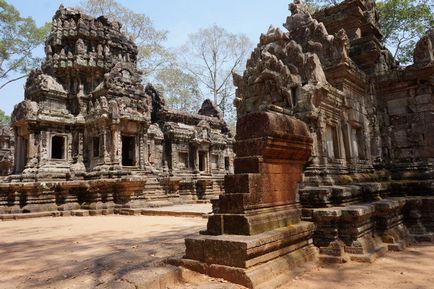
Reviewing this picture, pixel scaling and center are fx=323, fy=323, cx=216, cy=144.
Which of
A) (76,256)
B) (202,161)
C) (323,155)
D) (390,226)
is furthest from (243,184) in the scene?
(202,161)

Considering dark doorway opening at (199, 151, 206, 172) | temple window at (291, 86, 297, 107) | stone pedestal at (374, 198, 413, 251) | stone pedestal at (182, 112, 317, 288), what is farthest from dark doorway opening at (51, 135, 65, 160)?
stone pedestal at (374, 198, 413, 251)

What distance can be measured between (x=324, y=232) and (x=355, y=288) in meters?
1.28

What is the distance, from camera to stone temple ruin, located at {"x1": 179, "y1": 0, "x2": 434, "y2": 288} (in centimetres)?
374

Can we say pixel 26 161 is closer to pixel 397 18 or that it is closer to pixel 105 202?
pixel 105 202

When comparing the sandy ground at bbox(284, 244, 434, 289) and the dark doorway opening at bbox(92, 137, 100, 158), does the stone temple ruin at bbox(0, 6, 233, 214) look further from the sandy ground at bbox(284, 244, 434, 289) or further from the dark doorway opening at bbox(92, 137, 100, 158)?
the sandy ground at bbox(284, 244, 434, 289)

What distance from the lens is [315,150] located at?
19.4 feet

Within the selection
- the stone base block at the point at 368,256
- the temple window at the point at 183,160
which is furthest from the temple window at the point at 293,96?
the temple window at the point at 183,160

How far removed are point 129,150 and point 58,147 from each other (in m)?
3.67

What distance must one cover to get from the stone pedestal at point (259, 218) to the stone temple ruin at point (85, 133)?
10.6 meters

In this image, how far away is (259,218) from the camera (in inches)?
148

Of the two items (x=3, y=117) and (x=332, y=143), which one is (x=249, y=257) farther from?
(x=3, y=117)

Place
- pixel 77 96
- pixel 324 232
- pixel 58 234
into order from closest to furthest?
pixel 324 232 → pixel 58 234 → pixel 77 96

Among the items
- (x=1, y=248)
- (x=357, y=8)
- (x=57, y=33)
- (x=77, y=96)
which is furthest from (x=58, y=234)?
(x=57, y=33)

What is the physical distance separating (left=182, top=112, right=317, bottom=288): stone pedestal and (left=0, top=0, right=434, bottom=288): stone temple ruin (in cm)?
2
